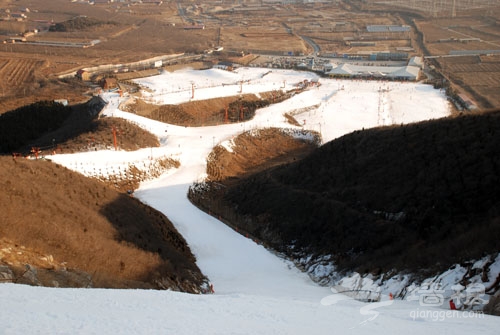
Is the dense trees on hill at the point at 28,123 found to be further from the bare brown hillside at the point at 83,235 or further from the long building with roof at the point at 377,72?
the long building with roof at the point at 377,72

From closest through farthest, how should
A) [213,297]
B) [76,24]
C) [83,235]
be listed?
[213,297], [83,235], [76,24]

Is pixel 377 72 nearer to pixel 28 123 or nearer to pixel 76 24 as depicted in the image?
pixel 28 123

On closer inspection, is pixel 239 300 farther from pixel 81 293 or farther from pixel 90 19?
pixel 90 19

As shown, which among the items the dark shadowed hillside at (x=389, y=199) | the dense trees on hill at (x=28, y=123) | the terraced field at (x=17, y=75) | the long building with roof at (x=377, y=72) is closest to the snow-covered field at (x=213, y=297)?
the dark shadowed hillside at (x=389, y=199)

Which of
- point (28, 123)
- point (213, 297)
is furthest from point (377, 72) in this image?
point (213, 297)

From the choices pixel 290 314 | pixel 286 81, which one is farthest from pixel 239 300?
pixel 286 81

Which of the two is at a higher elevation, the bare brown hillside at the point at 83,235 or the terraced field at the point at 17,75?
the bare brown hillside at the point at 83,235
